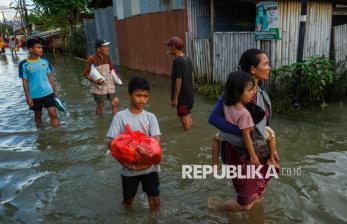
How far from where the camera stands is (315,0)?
26.0 feet

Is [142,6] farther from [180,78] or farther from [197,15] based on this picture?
[180,78]

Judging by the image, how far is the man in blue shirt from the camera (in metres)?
6.09

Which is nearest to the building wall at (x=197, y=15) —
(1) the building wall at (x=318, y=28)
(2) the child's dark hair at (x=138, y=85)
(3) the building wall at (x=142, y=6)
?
(3) the building wall at (x=142, y=6)

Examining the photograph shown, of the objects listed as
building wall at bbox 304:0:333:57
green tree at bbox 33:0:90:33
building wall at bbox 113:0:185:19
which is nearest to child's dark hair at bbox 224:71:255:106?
building wall at bbox 304:0:333:57

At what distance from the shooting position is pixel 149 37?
13.2 m

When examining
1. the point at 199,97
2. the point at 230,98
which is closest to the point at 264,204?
the point at 230,98

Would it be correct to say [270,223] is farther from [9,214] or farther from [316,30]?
[316,30]

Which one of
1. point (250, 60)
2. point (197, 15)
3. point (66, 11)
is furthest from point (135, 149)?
point (66, 11)

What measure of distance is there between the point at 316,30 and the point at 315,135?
10.8 ft

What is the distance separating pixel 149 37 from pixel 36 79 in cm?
743

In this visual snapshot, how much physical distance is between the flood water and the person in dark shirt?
25.7 inches

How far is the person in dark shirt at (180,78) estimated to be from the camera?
18.2 ft

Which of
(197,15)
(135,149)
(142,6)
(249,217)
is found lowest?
(249,217)

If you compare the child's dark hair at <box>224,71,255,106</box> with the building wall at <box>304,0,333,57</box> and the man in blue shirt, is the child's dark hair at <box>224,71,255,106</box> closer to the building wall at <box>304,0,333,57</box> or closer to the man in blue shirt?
the man in blue shirt
